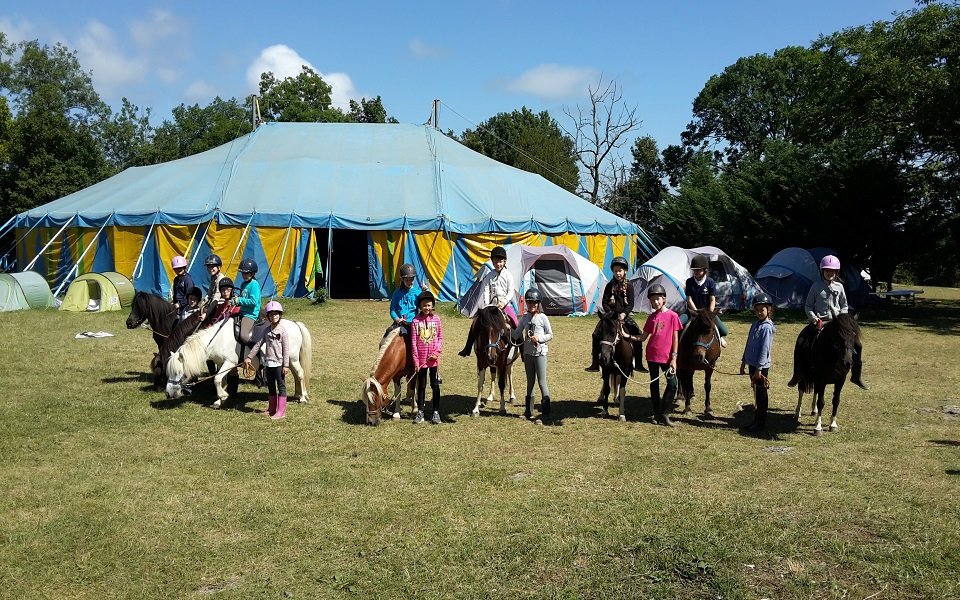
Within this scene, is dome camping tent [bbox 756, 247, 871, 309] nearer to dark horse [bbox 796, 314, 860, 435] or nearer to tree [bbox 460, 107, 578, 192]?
dark horse [bbox 796, 314, 860, 435]

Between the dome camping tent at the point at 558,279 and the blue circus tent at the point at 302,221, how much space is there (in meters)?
2.49

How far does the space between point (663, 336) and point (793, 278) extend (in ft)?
55.9

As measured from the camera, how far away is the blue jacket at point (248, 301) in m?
10.3

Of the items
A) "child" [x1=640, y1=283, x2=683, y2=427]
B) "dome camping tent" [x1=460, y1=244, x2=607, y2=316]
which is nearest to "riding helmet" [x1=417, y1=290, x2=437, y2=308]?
"child" [x1=640, y1=283, x2=683, y2=427]

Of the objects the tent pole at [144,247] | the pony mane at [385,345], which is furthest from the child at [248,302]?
the tent pole at [144,247]

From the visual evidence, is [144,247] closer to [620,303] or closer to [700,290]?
[620,303]

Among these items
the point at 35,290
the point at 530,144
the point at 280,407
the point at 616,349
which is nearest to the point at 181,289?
the point at 280,407

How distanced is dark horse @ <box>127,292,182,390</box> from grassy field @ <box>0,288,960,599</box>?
2.49 ft

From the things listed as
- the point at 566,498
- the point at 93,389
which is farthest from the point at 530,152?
the point at 566,498

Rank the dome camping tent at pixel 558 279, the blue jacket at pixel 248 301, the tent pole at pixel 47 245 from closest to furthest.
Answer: the blue jacket at pixel 248 301 → the dome camping tent at pixel 558 279 → the tent pole at pixel 47 245

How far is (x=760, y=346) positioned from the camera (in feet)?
30.8

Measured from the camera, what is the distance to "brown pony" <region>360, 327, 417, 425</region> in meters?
9.44

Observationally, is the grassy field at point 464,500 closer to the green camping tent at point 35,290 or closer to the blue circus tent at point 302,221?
the green camping tent at point 35,290

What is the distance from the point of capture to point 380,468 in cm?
769
